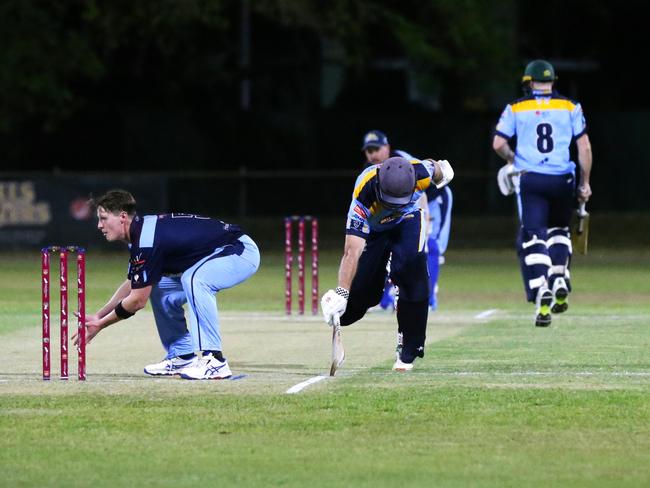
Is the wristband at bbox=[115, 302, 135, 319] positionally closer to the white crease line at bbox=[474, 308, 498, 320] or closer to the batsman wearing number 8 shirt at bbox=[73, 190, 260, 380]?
the batsman wearing number 8 shirt at bbox=[73, 190, 260, 380]

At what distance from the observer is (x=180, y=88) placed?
41.0 meters

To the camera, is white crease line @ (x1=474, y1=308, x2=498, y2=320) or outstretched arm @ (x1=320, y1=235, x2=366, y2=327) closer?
outstretched arm @ (x1=320, y1=235, x2=366, y2=327)

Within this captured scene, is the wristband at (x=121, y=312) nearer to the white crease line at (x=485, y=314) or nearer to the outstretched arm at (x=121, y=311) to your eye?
the outstretched arm at (x=121, y=311)

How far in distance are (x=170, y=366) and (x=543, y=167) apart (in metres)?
4.26

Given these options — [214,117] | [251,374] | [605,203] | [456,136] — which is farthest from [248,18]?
[251,374]

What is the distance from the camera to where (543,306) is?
48.0 feet

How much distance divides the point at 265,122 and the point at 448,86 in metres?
5.06

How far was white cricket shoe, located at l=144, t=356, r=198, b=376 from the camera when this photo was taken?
11.9 metres

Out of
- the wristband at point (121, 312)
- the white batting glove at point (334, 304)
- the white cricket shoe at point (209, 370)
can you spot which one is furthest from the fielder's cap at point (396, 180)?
the wristband at point (121, 312)

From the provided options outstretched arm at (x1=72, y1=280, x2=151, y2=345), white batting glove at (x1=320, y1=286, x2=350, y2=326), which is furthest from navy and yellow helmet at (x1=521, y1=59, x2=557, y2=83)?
outstretched arm at (x1=72, y1=280, x2=151, y2=345)

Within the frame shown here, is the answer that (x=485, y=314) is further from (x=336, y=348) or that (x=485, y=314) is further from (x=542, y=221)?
(x=336, y=348)

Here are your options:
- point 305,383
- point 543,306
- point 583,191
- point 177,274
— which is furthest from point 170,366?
point 583,191

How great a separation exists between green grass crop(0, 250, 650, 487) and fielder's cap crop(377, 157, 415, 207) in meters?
1.26

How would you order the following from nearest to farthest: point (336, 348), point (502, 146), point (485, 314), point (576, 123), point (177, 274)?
point (336, 348) < point (177, 274) < point (576, 123) < point (502, 146) < point (485, 314)
